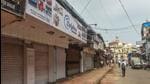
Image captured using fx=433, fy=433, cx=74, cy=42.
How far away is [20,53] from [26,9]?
5.80 m

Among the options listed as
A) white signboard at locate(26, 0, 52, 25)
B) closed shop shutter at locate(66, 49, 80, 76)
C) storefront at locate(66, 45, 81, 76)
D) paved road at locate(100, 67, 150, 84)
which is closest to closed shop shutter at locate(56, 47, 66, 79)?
storefront at locate(66, 45, 81, 76)

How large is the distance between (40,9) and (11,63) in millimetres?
3249

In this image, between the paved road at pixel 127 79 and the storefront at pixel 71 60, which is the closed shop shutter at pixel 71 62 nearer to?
the storefront at pixel 71 60

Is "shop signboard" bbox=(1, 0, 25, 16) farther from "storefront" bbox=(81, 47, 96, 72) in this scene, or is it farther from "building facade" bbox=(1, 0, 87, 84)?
"storefront" bbox=(81, 47, 96, 72)

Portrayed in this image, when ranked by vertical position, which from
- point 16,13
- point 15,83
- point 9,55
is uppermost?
point 16,13

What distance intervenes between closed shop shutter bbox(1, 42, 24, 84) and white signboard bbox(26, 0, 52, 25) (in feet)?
6.04

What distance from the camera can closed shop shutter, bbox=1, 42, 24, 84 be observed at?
16.6 m

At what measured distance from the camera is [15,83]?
59.2ft

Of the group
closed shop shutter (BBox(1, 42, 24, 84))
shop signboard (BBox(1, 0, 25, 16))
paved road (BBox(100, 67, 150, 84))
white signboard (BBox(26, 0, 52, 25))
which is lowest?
paved road (BBox(100, 67, 150, 84))

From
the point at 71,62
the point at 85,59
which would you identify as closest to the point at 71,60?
the point at 71,62

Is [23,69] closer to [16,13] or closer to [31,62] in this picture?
[31,62]

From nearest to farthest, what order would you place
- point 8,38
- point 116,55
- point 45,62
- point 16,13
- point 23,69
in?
point 16,13 → point 8,38 → point 23,69 → point 45,62 → point 116,55

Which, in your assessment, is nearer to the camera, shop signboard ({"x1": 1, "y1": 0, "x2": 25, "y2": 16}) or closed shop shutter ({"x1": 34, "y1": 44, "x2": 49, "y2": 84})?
shop signboard ({"x1": 1, "y1": 0, "x2": 25, "y2": 16})

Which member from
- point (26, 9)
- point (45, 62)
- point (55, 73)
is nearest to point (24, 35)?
point (26, 9)
